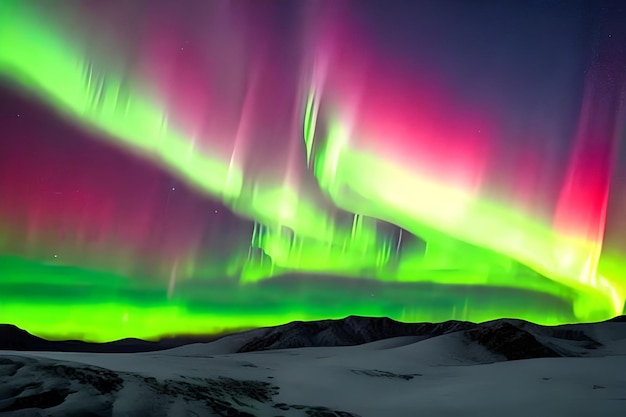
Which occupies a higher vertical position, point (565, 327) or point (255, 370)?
point (565, 327)

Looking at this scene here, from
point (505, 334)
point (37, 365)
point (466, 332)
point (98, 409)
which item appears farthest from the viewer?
point (505, 334)

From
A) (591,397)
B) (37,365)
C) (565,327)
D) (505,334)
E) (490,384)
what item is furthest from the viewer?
(565,327)

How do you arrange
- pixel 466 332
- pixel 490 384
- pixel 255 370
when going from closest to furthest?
1. pixel 490 384
2. pixel 255 370
3. pixel 466 332

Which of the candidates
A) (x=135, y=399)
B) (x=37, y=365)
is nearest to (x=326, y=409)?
(x=135, y=399)

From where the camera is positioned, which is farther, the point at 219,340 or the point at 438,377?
the point at 219,340

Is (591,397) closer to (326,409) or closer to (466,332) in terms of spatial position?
(326,409)

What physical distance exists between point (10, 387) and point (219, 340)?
180 metres

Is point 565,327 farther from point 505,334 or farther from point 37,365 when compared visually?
point 37,365

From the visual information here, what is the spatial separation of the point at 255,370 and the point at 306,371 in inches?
125

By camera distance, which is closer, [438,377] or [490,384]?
[490,384]

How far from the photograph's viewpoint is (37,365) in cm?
2125

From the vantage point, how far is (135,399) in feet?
62.8

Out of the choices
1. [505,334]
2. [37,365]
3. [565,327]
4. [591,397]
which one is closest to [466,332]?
[505,334]

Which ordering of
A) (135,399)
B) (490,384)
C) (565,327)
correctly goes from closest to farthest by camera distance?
(135,399) < (490,384) < (565,327)
